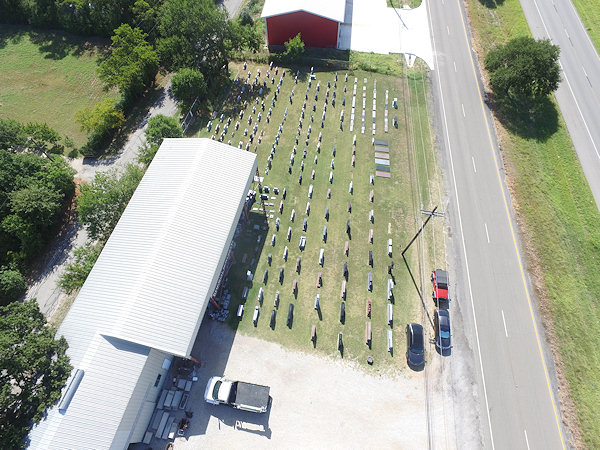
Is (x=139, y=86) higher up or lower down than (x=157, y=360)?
higher up

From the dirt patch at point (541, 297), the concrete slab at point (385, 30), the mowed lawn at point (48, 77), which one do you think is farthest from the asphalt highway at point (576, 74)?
the mowed lawn at point (48, 77)

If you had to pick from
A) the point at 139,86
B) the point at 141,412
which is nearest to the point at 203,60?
the point at 139,86

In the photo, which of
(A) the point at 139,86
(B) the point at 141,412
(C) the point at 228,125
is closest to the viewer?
(B) the point at 141,412

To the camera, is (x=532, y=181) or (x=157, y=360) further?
(x=532, y=181)

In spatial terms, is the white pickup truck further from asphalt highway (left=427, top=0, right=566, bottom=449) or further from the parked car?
asphalt highway (left=427, top=0, right=566, bottom=449)

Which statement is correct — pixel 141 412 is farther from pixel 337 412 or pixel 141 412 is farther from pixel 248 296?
pixel 337 412

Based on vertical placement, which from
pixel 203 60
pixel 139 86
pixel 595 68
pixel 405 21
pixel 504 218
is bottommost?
pixel 504 218

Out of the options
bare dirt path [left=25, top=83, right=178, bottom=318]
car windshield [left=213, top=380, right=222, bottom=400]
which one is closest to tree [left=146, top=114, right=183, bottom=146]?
bare dirt path [left=25, top=83, right=178, bottom=318]

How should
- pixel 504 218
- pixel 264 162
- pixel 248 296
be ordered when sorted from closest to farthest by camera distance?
1. pixel 248 296
2. pixel 504 218
3. pixel 264 162
